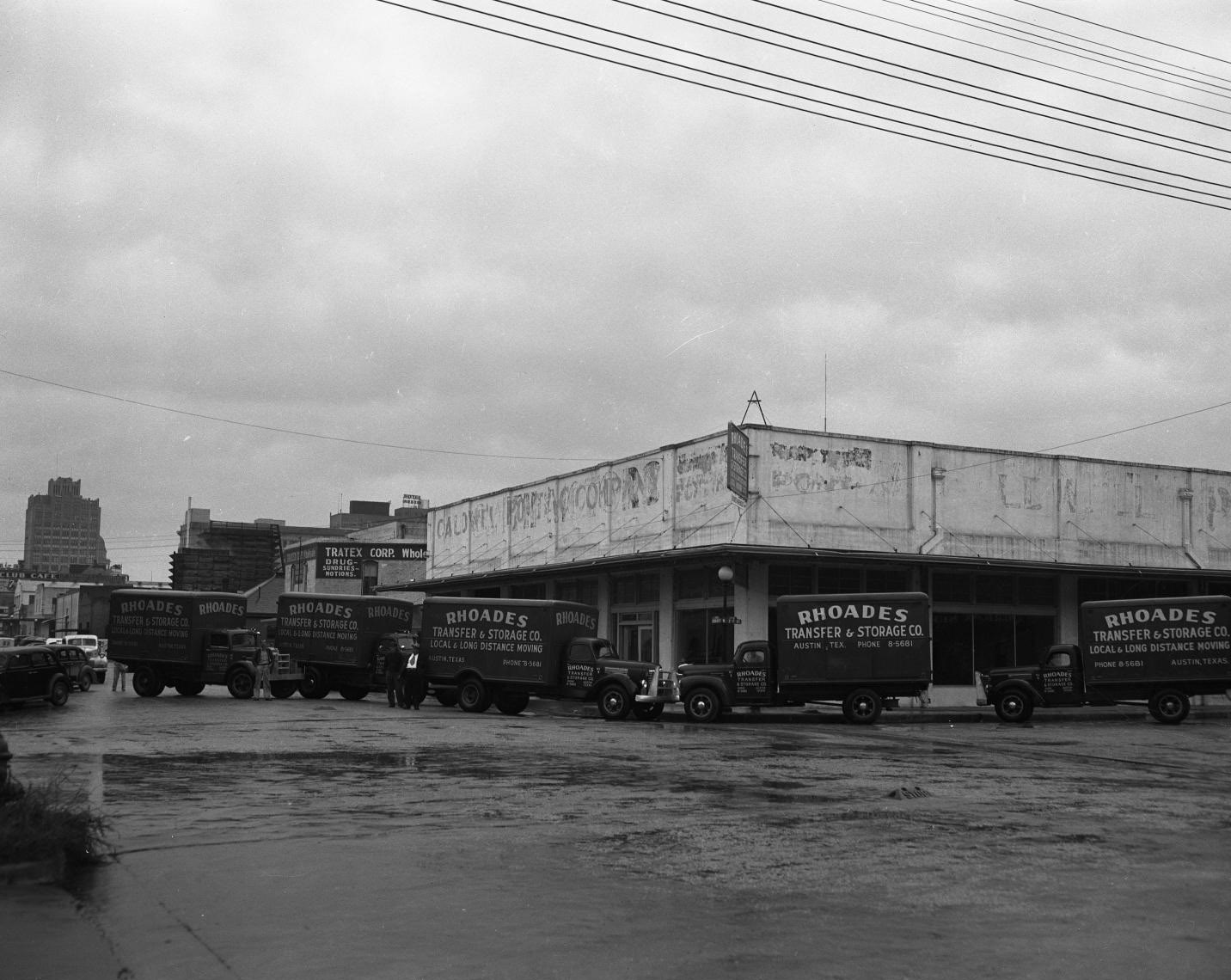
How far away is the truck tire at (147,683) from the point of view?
3828cm

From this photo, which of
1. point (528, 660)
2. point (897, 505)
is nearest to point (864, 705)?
point (528, 660)

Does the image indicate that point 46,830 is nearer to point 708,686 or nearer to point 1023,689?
point 708,686

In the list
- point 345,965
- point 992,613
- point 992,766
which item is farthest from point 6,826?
point 992,613

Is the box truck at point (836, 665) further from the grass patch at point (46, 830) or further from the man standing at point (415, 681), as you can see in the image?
the grass patch at point (46, 830)

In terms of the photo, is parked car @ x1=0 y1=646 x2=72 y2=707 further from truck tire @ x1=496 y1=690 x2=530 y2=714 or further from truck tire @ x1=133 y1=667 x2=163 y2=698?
truck tire @ x1=496 y1=690 x2=530 y2=714

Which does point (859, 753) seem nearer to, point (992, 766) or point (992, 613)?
point (992, 766)

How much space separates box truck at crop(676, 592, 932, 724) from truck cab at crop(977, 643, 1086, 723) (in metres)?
2.98

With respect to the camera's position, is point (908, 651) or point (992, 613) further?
point (992, 613)

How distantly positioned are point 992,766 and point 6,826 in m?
13.5

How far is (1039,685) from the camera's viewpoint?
31594mm

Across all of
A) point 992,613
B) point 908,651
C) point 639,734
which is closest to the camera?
point 639,734

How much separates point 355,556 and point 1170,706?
49.8 meters

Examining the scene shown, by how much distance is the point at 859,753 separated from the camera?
20188 mm

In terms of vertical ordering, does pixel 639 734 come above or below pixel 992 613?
below
